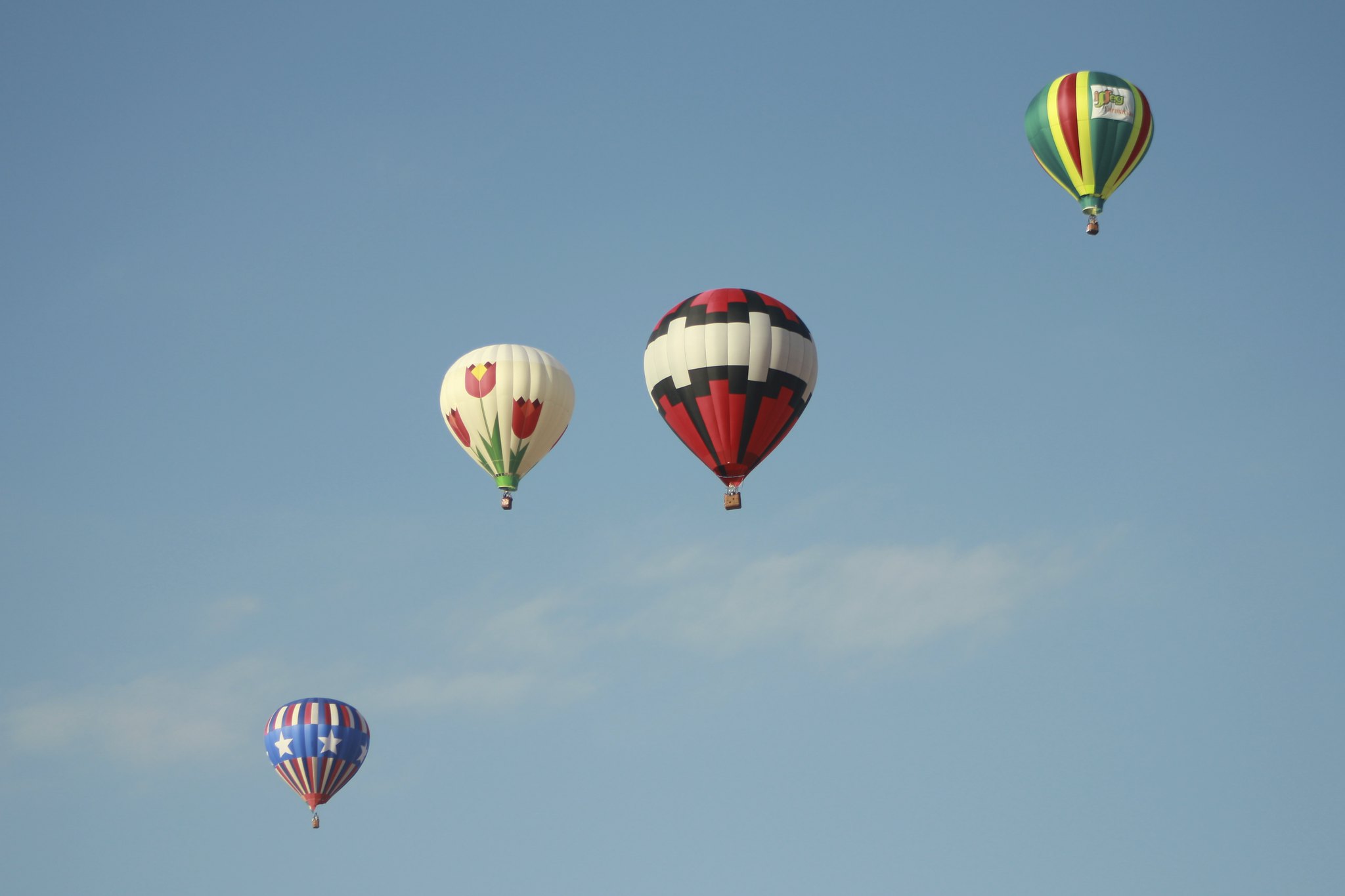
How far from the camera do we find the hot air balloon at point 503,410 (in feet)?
163

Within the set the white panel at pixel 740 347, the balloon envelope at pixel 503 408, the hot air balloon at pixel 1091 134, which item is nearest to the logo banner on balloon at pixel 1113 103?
the hot air balloon at pixel 1091 134

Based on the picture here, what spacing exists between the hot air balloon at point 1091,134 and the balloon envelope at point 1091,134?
16 millimetres

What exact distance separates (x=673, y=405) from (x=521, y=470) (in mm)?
7851

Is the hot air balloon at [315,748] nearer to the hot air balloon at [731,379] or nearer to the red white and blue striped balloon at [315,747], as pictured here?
the red white and blue striped balloon at [315,747]

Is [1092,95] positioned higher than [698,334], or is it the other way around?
[1092,95]

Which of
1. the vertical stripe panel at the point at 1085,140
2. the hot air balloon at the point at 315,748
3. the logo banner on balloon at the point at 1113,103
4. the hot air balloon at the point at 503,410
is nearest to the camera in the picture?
the vertical stripe panel at the point at 1085,140

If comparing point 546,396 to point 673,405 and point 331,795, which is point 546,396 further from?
point 331,795

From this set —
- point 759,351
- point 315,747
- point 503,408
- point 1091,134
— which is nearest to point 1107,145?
point 1091,134

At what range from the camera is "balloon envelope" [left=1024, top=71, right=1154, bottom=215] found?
47.2 metres

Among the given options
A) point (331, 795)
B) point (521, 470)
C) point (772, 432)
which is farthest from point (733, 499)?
point (331, 795)

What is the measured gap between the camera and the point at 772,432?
142 feet

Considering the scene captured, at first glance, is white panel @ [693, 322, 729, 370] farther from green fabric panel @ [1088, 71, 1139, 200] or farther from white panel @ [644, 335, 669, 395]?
green fabric panel @ [1088, 71, 1139, 200]

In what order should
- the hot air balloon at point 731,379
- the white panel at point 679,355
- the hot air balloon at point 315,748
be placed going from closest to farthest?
the hot air balloon at point 731,379, the white panel at point 679,355, the hot air balloon at point 315,748

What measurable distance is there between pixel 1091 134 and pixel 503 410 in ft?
52.5
